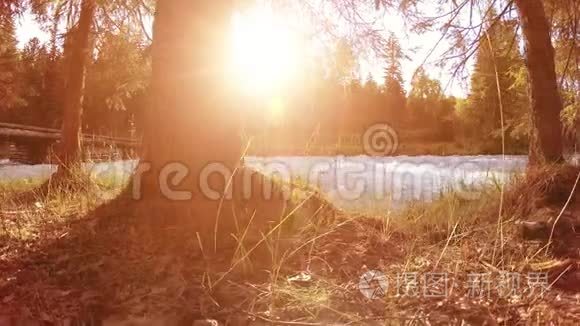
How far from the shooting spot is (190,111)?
3816 mm

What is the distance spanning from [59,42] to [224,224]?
780cm

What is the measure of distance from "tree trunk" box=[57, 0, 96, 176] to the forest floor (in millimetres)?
5850

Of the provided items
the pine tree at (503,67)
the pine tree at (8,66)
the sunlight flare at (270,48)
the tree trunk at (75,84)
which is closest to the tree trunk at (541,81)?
the pine tree at (503,67)

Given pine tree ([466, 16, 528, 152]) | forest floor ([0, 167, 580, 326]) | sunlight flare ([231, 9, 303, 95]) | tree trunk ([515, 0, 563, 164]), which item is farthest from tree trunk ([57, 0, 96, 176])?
tree trunk ([515, 0, 563, 164])

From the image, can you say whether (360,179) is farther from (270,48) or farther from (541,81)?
(270,48)

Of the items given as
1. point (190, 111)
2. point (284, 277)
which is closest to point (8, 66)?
point (190, 111)

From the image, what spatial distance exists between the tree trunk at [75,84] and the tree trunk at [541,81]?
7466 mm

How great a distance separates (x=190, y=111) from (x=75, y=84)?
7.10m

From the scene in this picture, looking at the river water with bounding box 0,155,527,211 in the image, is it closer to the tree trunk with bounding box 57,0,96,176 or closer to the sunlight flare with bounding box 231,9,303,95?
the sunlight flare with bounding box 231,9,303,95

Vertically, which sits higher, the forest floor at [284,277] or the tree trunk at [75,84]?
the tree trunk at [75,84]

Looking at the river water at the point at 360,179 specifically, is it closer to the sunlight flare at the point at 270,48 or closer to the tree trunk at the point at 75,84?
the sunlight flare at the point at 270,48

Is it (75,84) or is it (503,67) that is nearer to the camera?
(75,84)

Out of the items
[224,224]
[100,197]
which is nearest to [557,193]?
[224,224]

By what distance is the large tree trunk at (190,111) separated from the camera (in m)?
3.79
